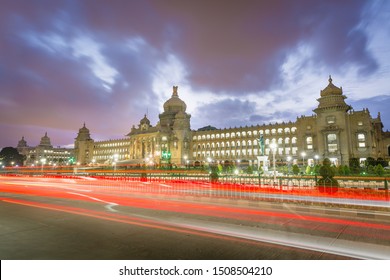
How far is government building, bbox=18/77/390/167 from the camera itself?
69938 millimetres

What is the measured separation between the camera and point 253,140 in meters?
98.5

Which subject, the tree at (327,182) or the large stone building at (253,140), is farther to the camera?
the large stone building at (253,140)

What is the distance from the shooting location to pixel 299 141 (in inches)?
3211

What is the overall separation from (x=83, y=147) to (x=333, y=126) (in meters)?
131

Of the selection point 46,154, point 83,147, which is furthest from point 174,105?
point 46,154

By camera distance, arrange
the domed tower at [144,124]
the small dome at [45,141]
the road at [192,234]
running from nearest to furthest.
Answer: the road at [192,234] < the domed tower at [144,124] < the small dome at [45,141]

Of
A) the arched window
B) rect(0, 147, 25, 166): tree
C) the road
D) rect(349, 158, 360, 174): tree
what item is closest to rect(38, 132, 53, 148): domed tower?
rect(0, 147, 25, 166): tree

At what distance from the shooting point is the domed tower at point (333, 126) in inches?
2736

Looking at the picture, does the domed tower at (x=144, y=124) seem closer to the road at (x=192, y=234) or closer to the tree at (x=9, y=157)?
the tree at (x=9, y=157)

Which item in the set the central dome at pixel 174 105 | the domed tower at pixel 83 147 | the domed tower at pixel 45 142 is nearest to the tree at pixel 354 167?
the central dome at pixel 174 105

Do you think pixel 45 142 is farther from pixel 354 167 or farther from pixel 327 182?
pixel 327 182

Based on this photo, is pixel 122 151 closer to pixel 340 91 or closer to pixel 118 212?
pixel 340 91
